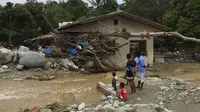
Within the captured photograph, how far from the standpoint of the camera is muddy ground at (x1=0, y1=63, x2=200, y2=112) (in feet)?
29.0

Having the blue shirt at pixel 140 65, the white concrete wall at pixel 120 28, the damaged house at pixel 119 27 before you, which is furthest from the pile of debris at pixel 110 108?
the white concrete wall at pixel 120 28

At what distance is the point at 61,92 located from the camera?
11.8m

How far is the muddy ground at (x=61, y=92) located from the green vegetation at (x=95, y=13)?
12053mm

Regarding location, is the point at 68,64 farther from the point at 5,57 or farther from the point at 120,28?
the point at 120,28

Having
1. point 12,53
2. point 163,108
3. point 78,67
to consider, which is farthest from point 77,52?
point 163,108

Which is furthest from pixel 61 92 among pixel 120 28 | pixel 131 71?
pixel 120 28

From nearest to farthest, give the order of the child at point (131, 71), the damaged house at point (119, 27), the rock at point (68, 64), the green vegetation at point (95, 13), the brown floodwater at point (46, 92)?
the child at point (131, 71)
the brown floodwater at point (46, 92)
the rock at point (68, 64)
the damaged house at point (119, 27)
the green vegetation at point (95, 13)

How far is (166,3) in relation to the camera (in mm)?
35969

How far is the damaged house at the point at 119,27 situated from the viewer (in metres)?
19.4

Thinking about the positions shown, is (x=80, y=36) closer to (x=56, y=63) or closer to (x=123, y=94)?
(x=56, y=63)

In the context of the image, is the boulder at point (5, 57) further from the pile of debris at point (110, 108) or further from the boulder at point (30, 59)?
the pile of debris at point (110, 108)

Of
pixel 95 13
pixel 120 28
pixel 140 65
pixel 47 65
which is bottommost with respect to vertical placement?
pixel 47 65

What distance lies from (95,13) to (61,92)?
23.5 metres

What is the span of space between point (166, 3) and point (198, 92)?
2857cm
